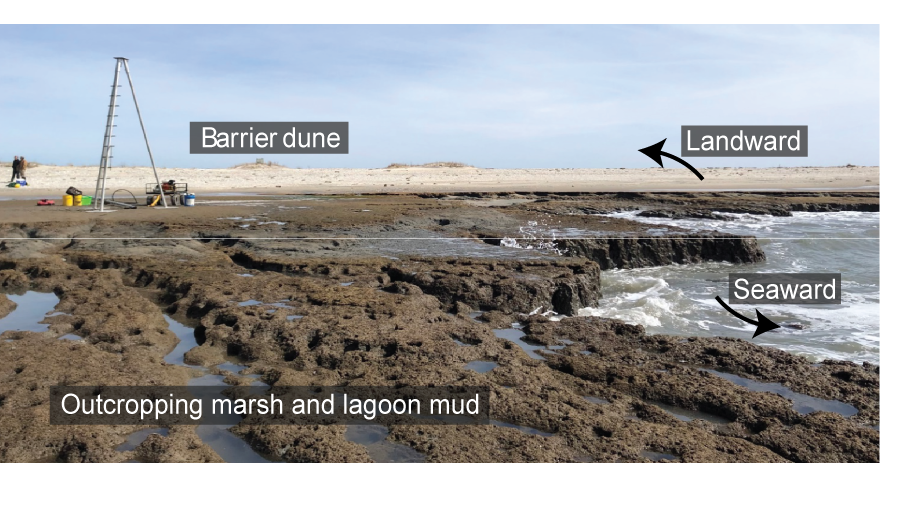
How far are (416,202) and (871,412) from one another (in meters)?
15.8

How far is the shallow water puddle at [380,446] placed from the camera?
4322 mm

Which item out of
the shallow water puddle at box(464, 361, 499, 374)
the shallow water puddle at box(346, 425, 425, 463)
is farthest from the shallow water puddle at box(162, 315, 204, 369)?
the shallow water puddle at box(464, 361, 499, 374)

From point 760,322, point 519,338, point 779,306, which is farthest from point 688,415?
point 779,306

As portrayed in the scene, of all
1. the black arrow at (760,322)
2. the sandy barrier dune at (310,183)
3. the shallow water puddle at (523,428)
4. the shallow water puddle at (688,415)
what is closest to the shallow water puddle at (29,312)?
the shallow water puddle at (523,428)

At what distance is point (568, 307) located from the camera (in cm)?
860

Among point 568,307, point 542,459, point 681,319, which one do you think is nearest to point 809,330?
point 681,319

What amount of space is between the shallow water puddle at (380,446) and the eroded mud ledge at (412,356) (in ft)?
0.27

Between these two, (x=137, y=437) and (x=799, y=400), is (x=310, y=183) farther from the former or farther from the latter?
(x=799, y=400)

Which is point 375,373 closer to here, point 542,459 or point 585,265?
point 542,459

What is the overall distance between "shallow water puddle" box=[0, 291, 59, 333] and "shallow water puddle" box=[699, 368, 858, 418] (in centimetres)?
650

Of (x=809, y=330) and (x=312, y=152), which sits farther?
(x=312, y=152)

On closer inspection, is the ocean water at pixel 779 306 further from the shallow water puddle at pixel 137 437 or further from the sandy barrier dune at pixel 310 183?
the sandy barrier dune at pixel 310 183

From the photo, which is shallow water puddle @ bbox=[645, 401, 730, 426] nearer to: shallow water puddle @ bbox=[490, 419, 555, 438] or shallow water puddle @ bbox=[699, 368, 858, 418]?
shallow water puddle @ bbox=[699, 368, 858, 418]

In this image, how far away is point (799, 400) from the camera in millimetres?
Result: 5543
